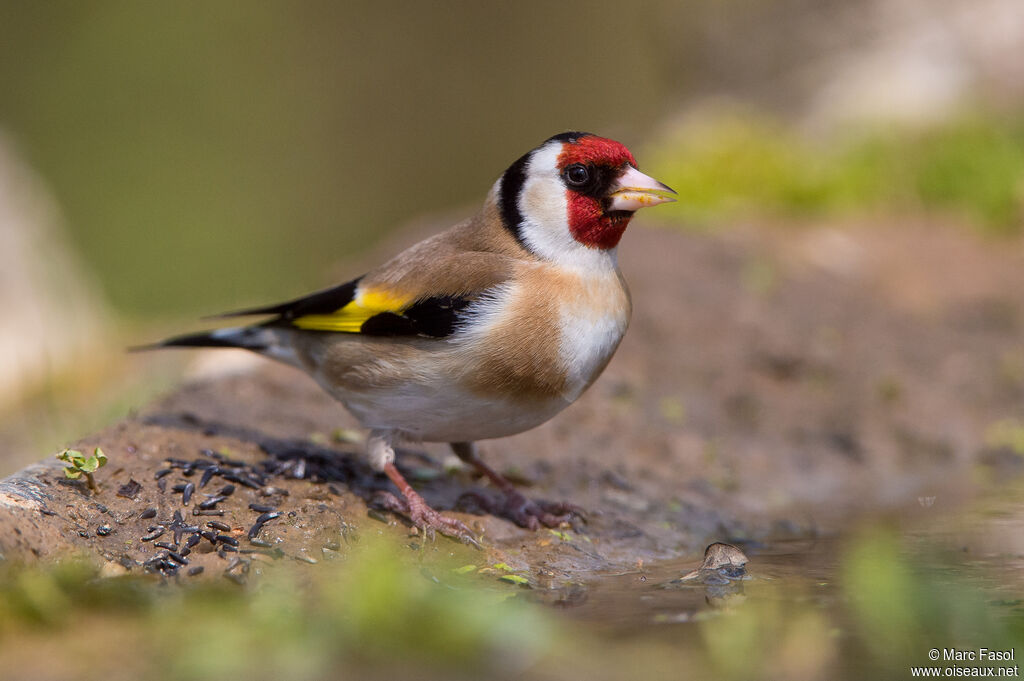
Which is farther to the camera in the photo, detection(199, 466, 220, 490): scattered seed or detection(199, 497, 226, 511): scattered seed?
detection(199, 466, 220, 490): scattered seed

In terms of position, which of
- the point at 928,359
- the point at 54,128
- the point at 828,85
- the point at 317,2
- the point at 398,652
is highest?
the point at 317,2

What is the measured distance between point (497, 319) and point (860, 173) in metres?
5.74

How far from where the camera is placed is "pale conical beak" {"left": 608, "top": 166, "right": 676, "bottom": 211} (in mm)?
4105

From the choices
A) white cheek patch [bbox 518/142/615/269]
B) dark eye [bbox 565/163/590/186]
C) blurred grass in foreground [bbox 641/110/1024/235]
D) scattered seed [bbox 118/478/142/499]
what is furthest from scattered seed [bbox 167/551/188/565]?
blurred grass in foreground [bbox 641/110/1024/235]

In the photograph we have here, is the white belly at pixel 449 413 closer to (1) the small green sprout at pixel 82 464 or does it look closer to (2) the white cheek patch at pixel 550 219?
(2) the white cheek patch at pixel 550 219

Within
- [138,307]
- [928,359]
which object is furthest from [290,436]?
[138,307]

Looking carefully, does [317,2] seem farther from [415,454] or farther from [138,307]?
[415,454]

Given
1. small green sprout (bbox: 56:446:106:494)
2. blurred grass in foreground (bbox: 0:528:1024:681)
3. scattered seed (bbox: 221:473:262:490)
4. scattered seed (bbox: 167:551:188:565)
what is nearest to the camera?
blurred grass in foreground (bbox: 0:528:1024:681)

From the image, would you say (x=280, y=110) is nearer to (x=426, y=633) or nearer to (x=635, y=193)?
(x=635, y=193)

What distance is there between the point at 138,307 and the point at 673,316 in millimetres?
12107

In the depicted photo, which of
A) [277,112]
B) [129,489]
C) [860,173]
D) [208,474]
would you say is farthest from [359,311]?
[277,112]

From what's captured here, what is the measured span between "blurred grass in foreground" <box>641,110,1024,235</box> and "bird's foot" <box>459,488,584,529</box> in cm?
423

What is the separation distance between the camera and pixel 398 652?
2559 millimetres

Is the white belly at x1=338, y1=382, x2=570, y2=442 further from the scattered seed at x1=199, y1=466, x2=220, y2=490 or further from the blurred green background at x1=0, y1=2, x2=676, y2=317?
the blurred green background at x1=0, y1=2, x2=676, y2=317
